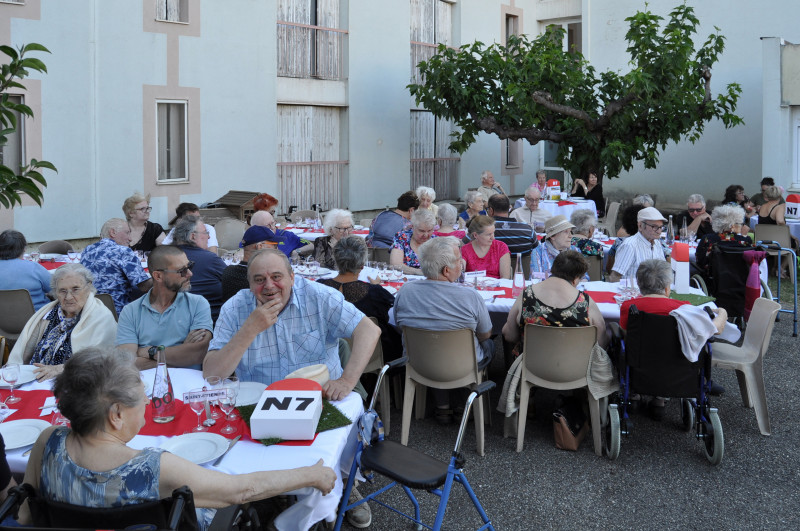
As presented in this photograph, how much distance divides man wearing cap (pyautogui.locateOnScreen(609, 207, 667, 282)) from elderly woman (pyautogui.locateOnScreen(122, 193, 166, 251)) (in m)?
4.97

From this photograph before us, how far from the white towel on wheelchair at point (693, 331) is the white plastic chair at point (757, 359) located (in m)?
0.80

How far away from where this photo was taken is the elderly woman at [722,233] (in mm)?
8648

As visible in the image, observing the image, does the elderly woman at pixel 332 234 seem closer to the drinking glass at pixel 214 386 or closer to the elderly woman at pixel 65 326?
the elderly woman at pixel 65 326

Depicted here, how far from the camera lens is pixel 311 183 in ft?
53.3

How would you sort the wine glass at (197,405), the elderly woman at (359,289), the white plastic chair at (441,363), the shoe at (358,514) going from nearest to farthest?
the wine glass at (197,405), the shoe at (358,514), the white plastic chair at (441,363), the elderly woman at (359,289)

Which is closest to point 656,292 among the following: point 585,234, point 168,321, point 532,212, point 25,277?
point 585,234

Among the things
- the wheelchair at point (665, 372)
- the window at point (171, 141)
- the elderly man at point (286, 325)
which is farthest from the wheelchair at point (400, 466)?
the window at point (171, 141)

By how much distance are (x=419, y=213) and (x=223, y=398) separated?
15.4ft

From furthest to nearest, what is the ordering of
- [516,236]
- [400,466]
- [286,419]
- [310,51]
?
[310,51]
[516,236]
[400,466]
[286,419]

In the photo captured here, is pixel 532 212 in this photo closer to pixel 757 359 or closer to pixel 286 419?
pixel 757 359

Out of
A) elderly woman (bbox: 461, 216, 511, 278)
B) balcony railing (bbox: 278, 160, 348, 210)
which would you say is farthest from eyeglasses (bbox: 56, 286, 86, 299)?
balcony railing (bbox: 278, 160, 348, 210)

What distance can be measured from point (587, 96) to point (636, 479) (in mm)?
12027

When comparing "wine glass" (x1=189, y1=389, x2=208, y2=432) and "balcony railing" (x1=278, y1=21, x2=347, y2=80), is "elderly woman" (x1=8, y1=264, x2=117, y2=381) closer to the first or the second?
"wine glass" (x1=189, y1=389, x2=208, y2=432)

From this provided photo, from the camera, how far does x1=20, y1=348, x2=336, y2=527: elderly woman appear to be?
2.76 metres
